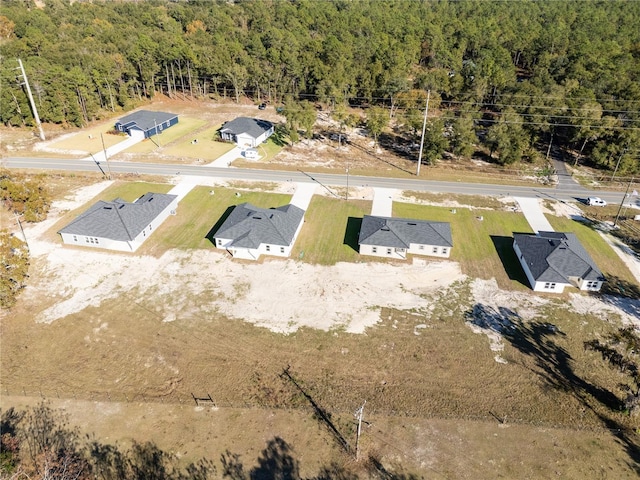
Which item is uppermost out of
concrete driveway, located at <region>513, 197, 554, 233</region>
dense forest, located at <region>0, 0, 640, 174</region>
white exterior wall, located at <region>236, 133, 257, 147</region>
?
dense forest, located at <region>0, 0, 640, 174</region>

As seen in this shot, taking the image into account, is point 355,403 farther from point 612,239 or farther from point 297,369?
point 612,239

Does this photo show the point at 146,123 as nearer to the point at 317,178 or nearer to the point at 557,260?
the point at 317,178

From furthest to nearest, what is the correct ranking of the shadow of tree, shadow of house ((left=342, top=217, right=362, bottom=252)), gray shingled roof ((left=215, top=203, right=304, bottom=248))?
shadow of house ((left=342, top=217, right=362, bottom=252)) < gray shingled roof ((left=215, top=203, right=304, bottom=248)) < the shadow of tree

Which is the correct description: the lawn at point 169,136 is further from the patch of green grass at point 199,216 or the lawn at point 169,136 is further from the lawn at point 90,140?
the patch of green grass at point 199,216

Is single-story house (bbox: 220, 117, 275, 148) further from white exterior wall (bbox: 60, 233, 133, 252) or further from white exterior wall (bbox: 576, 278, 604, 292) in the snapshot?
white exterior wall (bbox: 576, 278, 604, 292)

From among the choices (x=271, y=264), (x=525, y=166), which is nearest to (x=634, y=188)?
(x=525, y=166)

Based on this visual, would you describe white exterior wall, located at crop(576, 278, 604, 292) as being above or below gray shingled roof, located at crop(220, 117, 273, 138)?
below

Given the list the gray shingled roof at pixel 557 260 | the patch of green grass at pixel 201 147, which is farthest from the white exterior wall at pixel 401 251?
the patch of green grass at pixel 201 147

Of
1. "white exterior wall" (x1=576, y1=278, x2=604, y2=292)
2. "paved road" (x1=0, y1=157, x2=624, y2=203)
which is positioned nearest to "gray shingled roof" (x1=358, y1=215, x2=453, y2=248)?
"white exterior wall" (x1=576, y1=278, x2=604, y2=292)
